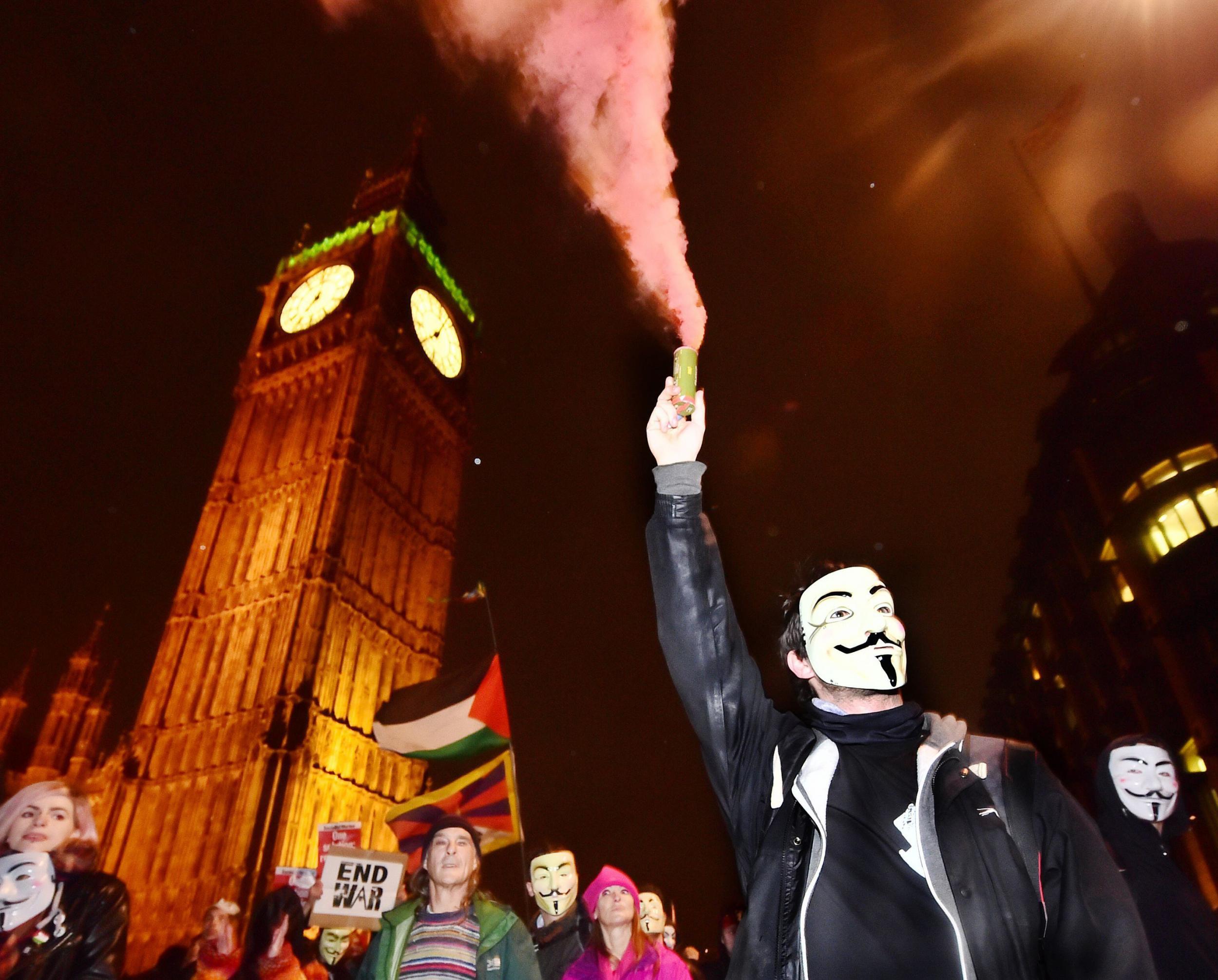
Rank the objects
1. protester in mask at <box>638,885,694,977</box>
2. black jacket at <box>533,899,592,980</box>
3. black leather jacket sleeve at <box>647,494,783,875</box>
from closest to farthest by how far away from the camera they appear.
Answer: black leather jacket sleeve at <box>647,494,783,875</box>
black jacket at <box>533,899,592,980</box>
protester in mask at <box>638,885,694,977</box>

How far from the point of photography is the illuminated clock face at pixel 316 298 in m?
42.0

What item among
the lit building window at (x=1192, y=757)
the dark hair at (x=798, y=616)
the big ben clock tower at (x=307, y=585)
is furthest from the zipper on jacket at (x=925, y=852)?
the big ben clock tower at (x=307, y=585)

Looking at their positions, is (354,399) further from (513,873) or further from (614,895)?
(614,895)

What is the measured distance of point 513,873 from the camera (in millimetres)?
48312

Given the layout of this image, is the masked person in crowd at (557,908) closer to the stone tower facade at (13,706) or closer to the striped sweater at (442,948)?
the striped sweater at (442,948)

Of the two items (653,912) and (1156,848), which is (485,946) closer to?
(653,912)

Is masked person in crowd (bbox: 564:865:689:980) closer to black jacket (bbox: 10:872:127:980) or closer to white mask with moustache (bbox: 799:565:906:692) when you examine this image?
black jacket (bbox: 10:872:127:980)

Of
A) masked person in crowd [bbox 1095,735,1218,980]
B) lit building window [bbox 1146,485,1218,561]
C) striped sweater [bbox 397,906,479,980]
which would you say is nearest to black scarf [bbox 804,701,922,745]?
masked person in crowd [bbox 1095,735,1218,980]

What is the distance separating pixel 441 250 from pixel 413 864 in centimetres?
4446

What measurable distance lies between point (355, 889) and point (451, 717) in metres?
5.57

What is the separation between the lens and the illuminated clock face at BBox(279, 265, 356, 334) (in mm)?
41969

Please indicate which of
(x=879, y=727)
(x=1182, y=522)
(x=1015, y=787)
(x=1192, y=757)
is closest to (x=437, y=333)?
(x=1182, y=522)

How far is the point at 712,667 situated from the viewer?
110 inches

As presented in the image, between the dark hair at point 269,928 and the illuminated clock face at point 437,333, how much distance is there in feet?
124
